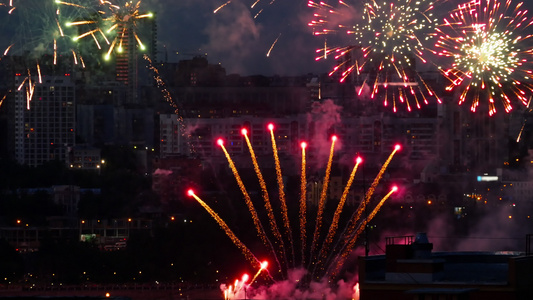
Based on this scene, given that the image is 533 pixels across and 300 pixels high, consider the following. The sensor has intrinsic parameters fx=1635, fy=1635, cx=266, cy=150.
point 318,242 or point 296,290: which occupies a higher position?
point 318,242

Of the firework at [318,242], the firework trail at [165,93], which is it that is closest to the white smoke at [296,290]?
the firework at [318,242]

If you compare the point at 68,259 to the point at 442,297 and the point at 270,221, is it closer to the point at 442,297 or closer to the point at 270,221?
the point at 270,221

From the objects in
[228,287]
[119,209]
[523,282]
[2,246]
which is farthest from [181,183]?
[523,282]

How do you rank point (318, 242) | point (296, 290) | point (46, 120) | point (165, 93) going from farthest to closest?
1. point (165, 93)
2. point (46, 120)
3. point (318, 242)
4. point (296, 290)

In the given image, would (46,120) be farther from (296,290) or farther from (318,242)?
(296,290)

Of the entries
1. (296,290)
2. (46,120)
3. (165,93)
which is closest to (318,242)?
(296,290)

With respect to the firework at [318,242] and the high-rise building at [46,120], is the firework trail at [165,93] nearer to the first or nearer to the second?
the high-rise building at [46,120]

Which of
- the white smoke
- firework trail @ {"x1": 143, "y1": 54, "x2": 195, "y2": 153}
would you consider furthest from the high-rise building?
the white smoke

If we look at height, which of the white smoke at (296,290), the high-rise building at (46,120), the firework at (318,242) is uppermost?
the high-rise building at (46,120)
